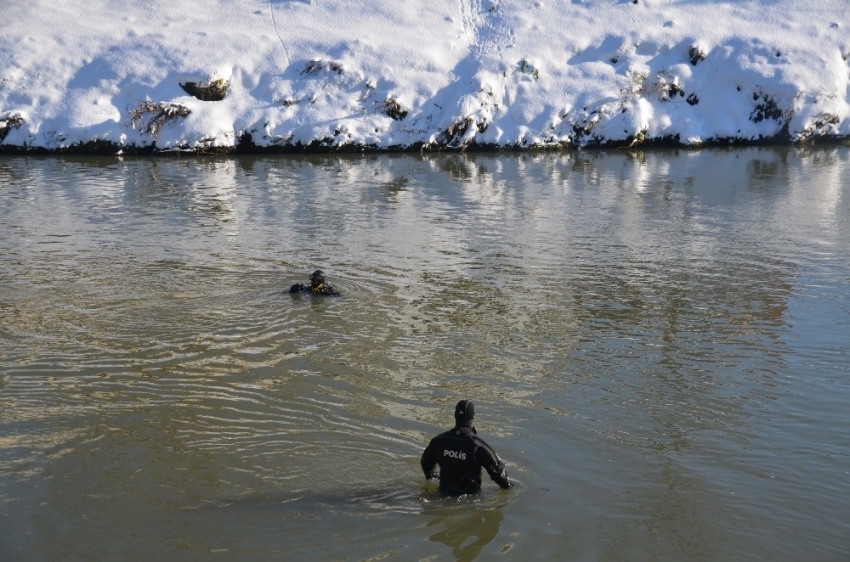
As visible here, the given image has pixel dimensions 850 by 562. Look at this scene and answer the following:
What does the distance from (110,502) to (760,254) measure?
19.1 m

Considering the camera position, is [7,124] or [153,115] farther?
[153,115]

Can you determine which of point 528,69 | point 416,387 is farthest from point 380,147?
point 416,387

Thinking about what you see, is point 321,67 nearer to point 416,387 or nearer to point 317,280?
point 317,280

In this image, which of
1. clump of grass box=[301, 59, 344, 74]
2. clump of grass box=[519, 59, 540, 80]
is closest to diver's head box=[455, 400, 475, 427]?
clump of grass box=[301, 59, 344, 74]

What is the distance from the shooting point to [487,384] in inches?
542

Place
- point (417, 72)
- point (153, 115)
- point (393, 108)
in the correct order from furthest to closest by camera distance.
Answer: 1. point (417, 72)
2. point (393, 108)
3. point (153, 115)

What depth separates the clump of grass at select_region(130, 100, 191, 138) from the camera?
55.1 metres

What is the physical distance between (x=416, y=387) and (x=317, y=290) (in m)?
5.80

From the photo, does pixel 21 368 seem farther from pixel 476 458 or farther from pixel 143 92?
pixel 143 92

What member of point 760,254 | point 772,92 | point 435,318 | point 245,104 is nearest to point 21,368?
point 435,318

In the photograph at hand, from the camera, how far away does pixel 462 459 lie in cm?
977

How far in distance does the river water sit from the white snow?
95.9 feet

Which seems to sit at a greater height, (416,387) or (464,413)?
(464,413)

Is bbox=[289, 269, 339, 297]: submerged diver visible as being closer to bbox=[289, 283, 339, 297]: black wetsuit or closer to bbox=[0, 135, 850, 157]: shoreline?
bbox=[289, 283, 339, 297]: black wetsuit
